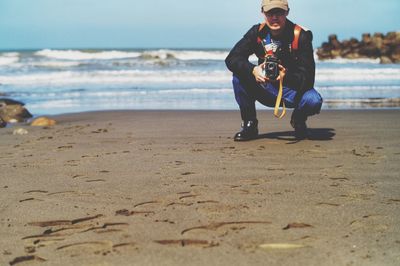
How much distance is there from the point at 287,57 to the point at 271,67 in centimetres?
A: 22

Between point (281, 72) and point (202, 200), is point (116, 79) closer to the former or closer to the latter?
point (281, 72)

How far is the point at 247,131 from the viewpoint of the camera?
4789mm

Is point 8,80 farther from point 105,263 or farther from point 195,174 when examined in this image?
point 105,263

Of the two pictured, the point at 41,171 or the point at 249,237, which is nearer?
the point at 249,237

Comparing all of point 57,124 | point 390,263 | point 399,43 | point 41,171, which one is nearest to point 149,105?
point 57,124

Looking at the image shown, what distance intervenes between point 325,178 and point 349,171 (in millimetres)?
302

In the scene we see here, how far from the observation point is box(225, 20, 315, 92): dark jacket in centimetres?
426

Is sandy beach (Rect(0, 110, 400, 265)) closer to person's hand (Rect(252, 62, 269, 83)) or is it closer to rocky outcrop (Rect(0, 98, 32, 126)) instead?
person's hand (Rect(252, 62, 269, 83))

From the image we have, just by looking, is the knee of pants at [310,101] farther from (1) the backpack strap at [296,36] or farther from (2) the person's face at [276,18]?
(2) the person's face at [276,18]

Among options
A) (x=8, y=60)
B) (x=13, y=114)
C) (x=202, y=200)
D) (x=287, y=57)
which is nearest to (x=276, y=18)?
(x=287, y=57)

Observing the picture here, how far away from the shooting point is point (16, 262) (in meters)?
1.88

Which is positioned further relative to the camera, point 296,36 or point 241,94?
point 241,94

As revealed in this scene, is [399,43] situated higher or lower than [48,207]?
higher

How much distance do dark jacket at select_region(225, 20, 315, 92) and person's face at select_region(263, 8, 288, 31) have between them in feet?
0.32
